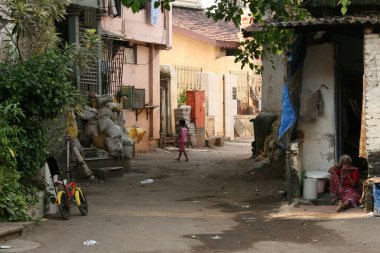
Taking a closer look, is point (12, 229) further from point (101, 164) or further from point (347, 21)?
point (101, 164)

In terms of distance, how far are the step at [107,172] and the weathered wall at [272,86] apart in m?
5.98

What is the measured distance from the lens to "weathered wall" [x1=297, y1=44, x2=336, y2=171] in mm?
11688

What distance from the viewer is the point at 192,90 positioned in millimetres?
27203

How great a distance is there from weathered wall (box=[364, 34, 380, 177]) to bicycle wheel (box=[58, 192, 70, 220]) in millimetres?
4710

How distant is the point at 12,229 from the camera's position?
333 inches

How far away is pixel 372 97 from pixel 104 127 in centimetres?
812

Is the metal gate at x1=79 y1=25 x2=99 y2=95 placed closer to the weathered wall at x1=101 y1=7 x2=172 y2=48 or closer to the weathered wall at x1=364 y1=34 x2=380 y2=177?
the weathered wall at x1=101 y1=7 x2=172 y2=48

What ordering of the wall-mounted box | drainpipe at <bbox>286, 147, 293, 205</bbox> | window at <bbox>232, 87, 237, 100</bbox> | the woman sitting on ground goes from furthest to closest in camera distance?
window at <bbox>232, 87, 237, 100</bbox> < the wall-mounted box < drainpipe at <bbox>286, 147, 293, 205</bbox> < the woman sitting on ground

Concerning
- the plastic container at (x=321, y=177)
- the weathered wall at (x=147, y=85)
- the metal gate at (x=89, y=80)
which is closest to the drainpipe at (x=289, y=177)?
the plastic container at (x=321, y=177)

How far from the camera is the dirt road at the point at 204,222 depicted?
8.24 meters

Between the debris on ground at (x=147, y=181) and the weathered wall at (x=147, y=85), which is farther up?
the weathered wall at (x=147, y=85)

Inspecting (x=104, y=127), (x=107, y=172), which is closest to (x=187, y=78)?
(x=104, y=127)

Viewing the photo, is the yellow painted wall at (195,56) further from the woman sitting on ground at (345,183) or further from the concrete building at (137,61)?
the woman sitting on ground at (345,183)

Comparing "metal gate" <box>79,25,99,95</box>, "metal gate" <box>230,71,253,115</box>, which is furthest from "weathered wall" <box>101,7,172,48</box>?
"metal gate" <box>230,71,253,115</box>
